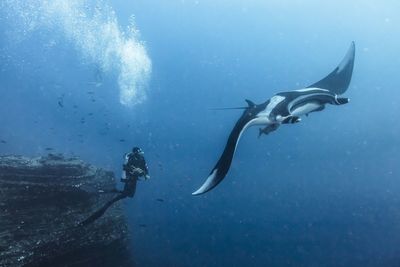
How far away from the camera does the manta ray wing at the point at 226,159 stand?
3.65m

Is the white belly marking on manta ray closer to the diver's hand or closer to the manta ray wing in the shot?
the manta ray wing

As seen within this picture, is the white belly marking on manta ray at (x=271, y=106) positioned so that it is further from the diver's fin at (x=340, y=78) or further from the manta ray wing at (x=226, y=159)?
the diver's fin at (x=340, y=78)

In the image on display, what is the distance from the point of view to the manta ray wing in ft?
12.0

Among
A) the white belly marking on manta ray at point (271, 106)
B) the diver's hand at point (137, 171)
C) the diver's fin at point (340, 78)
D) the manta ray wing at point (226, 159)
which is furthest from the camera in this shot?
the diver's hand at point (137, 171)

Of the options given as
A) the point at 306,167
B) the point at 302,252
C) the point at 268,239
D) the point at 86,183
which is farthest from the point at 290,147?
the point at 86,183

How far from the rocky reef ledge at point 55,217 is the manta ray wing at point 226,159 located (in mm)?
5422

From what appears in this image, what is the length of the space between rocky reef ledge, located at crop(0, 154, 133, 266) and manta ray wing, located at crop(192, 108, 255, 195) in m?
5.42

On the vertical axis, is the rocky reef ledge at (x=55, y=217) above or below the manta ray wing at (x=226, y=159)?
below

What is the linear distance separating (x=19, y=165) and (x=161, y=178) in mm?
99324

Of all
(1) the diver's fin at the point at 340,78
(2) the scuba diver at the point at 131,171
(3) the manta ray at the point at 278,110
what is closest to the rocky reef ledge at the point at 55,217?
(2) the scuba diver at the point at 131,171

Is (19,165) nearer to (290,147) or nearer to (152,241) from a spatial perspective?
(152,241)

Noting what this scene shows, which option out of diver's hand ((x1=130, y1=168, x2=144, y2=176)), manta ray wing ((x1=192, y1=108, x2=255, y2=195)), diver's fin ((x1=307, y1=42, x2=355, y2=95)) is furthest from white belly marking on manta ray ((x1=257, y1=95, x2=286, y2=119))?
diver's hand ((x1=130, y1=168, x2=144, y2=176))

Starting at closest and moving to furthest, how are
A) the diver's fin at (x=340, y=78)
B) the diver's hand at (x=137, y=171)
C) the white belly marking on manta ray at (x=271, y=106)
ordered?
the white belly marking on manta ray at (x=271, y=106)
the diver's fin at (x=340, y=78)
the diver's hand at (x=137, y=171)

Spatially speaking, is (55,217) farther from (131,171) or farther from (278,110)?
(278,110)
